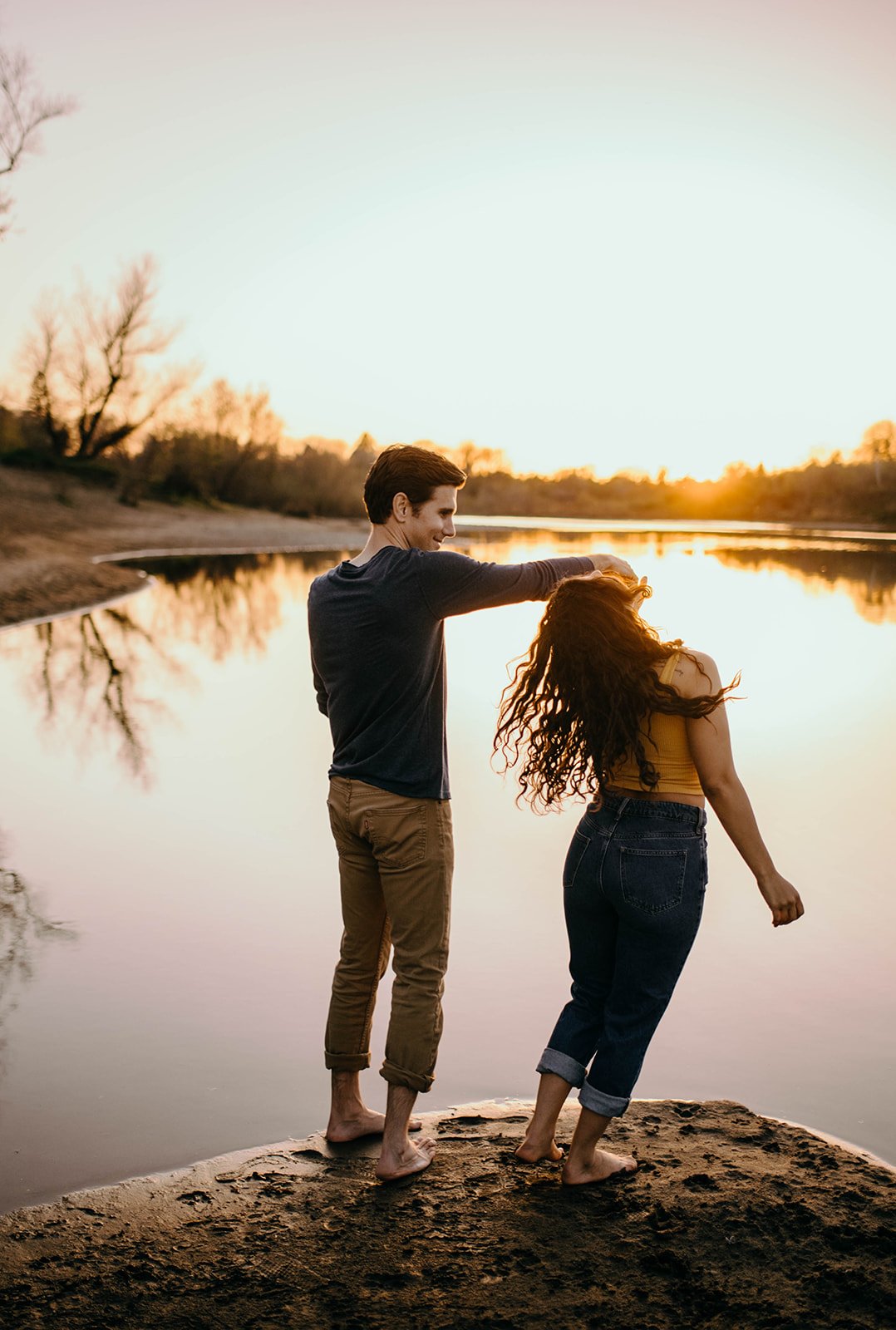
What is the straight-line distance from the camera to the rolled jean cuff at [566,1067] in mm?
2889

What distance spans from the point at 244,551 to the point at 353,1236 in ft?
113

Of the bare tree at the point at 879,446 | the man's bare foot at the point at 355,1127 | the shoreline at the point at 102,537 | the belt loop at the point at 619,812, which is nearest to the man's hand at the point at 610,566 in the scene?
the belt loop at the point at 619,812

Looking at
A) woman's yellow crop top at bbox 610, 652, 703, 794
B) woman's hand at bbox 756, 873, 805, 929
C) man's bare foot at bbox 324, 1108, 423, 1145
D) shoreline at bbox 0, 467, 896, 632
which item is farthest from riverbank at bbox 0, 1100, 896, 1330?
shoreline at bbox 0, 467, 896, 632

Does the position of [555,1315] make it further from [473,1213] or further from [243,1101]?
[243,1101]

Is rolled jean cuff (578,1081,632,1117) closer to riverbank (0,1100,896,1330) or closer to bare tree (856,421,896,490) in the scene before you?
riverbank (0,1100,896,1330)

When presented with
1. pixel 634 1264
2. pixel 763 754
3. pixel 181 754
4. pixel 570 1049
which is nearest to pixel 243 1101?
pixel 570 1049

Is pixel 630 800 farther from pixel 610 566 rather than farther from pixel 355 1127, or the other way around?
pixel 355 1127

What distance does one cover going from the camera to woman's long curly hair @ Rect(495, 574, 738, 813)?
8.69 ft

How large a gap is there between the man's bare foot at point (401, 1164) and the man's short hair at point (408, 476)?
1519 mm

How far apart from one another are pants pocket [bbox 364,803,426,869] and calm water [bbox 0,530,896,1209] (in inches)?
36.9

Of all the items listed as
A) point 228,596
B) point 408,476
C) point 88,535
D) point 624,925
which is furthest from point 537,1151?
point 88,535

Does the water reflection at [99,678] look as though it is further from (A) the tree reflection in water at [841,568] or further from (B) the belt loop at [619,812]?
(A) the tree reflection in water at [841,568]

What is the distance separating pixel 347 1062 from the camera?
10.2 feet

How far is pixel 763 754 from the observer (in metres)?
8.37
